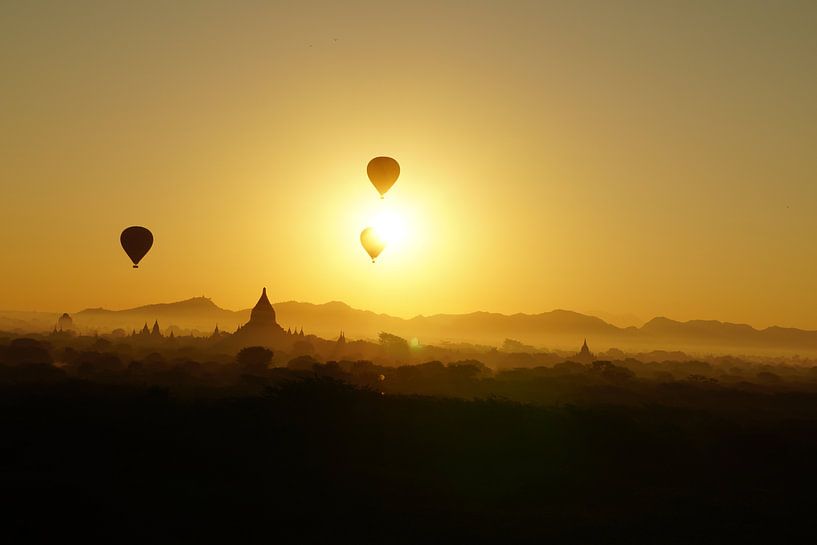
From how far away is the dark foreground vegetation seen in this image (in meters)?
29.5

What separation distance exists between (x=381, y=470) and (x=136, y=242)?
46.9m

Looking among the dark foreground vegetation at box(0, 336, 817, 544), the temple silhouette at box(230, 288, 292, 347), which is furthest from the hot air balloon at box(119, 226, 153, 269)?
the temple silhouette at box(230, 288, 292, 347)

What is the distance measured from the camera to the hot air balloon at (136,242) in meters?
78.0

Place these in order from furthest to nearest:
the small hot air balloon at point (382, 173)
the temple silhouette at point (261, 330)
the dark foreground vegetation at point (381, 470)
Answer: the temple silhouette at point (261, 330), the small hot air balloon at point (382, 173), the dark foreground vegetation at point (381, 470)

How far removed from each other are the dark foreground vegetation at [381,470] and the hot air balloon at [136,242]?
15.8 m

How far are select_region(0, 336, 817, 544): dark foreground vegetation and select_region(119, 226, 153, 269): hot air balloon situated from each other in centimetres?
1577

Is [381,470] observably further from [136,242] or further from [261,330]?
[261,330]

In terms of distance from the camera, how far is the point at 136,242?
7856cm

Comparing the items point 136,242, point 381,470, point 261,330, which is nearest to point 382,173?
point 381,470

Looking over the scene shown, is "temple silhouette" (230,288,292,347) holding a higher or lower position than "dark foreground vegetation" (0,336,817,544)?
higher

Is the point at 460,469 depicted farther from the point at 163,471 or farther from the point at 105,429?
the point at 105,429

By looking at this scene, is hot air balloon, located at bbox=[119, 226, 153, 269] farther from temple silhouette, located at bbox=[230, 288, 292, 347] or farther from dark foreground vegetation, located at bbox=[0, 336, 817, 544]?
temple silhouette, located at bbox=[230, 288, 292, 347]

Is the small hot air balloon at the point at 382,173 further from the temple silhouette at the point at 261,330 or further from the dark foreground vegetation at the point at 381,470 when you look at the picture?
the temple silhouette at the point at 261,330

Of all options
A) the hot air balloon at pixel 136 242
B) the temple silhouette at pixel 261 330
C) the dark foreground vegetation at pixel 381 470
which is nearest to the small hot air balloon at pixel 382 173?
the dark foreground vegetation at pixel 381 470
